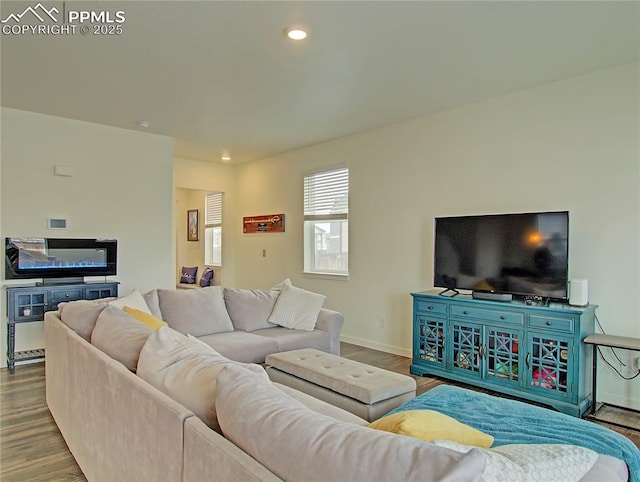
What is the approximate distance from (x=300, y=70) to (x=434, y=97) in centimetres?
138

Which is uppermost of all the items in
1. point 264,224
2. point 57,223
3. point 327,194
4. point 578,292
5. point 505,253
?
point 327,194

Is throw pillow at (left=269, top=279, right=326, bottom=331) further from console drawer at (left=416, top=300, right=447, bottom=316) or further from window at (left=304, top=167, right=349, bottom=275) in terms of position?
window at (left=304, top=167, right=349, bottom=275)

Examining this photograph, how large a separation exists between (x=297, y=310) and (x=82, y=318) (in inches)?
78.4

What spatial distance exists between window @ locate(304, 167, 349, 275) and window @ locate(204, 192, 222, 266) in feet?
8.07

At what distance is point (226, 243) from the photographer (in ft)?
24.7

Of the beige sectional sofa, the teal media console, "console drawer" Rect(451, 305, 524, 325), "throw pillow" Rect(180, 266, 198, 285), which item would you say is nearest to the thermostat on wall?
the beige sectional sofa

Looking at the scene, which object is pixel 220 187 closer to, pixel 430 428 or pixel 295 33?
pixel 295 33

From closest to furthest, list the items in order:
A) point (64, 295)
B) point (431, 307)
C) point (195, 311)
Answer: point (195, 311), point (431, 307), point (64, 295)

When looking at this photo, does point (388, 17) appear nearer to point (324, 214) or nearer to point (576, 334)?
point (576, 334)

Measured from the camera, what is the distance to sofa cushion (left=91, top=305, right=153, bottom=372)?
186 centimetres

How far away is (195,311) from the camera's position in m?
3.65

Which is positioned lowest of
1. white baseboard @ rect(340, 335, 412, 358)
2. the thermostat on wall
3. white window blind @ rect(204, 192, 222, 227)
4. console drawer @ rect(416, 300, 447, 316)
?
white baseboard @ rect(340, 335, 412, 358)

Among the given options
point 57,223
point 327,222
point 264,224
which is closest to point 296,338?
point 327,222

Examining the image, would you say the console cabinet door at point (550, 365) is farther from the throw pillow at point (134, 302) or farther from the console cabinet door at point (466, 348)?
the throw pillow at point (134, 302)
